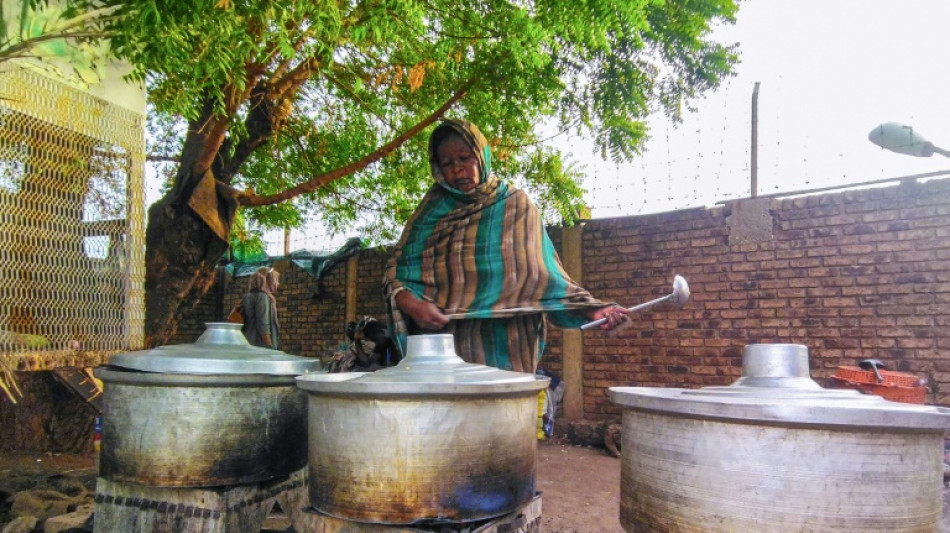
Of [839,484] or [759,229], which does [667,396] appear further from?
[759,229]

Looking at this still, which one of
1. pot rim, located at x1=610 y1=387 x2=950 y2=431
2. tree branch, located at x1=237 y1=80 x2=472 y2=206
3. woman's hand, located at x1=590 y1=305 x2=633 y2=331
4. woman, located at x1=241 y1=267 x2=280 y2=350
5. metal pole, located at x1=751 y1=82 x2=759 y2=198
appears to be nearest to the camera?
pot rim, located at x1=610 y1=387 x2=950 y2=431

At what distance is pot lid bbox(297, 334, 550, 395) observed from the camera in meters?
1.40

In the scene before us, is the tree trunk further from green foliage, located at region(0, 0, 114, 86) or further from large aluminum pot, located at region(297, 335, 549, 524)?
large aluminum pot, located at region(297, 335, 549, 524)

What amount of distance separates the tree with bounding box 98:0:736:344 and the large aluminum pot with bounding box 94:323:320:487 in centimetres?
97

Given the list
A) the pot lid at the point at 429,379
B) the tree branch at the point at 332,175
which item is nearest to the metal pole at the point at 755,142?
the tree branch at the point at 332,175

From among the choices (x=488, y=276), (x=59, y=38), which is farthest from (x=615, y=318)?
(x=59, y=38)

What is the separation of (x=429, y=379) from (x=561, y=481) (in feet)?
10.8

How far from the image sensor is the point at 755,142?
500cm

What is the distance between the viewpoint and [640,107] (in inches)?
170

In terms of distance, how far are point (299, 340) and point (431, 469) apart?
25.0 feet

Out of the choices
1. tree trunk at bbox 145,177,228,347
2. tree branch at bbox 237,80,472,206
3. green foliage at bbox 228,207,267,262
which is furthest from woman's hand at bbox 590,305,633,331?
green foliage at bbox 228,207,267,262

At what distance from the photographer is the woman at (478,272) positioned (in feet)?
7.66

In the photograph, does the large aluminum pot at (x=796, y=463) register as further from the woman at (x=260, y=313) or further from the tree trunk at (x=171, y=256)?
the woman at (x=260, y=313)

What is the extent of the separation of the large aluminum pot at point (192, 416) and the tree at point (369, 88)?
969 mm
